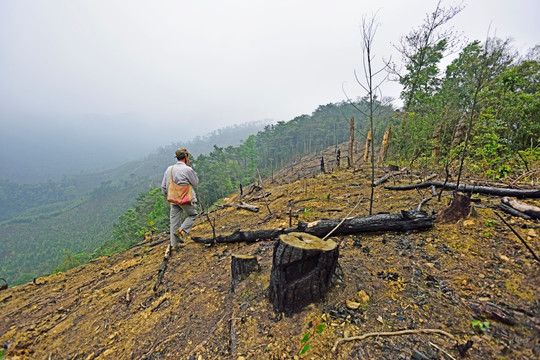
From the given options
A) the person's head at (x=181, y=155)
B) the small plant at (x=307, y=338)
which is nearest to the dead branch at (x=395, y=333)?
the small plant at (x=307, y=338)

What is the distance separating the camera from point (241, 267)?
2.84 meters

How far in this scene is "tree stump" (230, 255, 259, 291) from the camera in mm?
2826

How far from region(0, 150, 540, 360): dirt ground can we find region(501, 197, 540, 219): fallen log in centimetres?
15

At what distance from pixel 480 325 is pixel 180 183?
4.50m

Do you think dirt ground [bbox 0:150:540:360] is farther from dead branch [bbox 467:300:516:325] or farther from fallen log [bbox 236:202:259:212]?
fallen log [bbox 236:202:259:212]

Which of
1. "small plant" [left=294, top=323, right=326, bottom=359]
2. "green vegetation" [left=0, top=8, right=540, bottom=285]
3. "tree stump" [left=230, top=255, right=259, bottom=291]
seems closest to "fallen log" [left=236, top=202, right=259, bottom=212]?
"green vegetation" [left=0, top=8, right=540, bottom=285]

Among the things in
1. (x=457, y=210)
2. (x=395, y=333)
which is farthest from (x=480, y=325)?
(x=457, y=210)

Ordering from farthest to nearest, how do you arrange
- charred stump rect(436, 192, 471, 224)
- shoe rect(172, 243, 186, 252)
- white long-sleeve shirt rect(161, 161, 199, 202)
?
shoe rect(172, 243, 186, 252) → white long-sleeve shirt rect(161, 161, 199, 202) → charred stump rect(436, 192, 471, 224)

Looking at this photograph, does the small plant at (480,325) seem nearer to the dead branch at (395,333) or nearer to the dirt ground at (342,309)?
the dirt ground at (342,309)

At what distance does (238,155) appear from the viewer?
50188mm

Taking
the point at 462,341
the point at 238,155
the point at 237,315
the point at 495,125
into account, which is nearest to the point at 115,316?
the point at 237,315

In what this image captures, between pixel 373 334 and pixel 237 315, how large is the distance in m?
1.40

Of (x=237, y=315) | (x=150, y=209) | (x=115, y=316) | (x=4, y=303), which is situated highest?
(x=237, y=315)

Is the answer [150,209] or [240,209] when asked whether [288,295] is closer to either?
[240,209]
